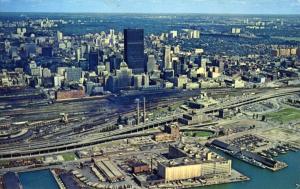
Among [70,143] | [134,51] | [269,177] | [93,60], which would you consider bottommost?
[269,177]

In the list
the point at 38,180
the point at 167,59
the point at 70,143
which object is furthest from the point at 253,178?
the point at 167,59

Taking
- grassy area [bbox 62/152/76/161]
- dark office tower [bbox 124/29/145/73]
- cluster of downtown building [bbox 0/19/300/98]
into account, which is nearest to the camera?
grassy area [bbox 62/152/76/161]

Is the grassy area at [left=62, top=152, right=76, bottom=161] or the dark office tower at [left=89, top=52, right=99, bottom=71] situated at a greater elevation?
the dark office tower at [left=89, top=52, right=99, bottom=71]

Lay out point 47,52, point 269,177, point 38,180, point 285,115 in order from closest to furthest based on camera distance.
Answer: point 38,180
point 269,177
point 285,115
point 47,52

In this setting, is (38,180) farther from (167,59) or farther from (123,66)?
(167,59)

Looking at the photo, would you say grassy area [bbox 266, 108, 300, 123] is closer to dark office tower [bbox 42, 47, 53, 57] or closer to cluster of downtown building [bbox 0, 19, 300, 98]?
cluster of downtown building [bbox 0, 19, 300, 98]

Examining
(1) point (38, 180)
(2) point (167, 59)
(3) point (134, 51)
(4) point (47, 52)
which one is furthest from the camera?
(4) point (47, 52)

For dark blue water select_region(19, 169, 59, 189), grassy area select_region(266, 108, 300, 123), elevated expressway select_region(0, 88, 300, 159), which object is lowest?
dark blue water select_region(19, 169, 59, 189)

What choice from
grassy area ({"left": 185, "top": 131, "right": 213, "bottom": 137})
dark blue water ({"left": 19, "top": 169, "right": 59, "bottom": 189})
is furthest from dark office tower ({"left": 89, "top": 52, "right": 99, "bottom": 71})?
dark blue water ({"left": 19, "top": 169, "right": 59, "bottom": 189})

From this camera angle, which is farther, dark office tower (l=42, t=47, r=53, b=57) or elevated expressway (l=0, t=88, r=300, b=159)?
dark office tower (l=42, t=47, r=53, b=57)

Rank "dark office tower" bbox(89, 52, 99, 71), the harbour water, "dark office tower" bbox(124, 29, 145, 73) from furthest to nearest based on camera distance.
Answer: "dark office tower" bbox(89, 52, 99, 71) → "dark office tower" bbox(124, 29, 145, 73) → the harbour water
